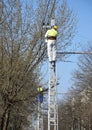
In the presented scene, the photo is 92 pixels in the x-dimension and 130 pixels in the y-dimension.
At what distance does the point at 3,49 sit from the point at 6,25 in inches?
43.0

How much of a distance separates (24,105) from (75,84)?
5391cm

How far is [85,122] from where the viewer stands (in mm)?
82938

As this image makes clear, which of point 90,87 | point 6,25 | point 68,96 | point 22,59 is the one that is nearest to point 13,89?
point 22,59

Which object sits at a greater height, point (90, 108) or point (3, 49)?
point (90, 108)

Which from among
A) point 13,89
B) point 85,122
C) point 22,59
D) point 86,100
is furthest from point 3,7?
point 85,122

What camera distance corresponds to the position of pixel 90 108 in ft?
241

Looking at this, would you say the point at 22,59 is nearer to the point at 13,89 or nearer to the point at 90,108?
the point at 13,89

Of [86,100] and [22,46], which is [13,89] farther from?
[86,100]

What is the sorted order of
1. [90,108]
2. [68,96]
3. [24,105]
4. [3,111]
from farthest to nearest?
[68,96] → [90,108] → [24,105] → [3,111]

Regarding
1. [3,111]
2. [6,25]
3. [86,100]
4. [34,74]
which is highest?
[86,100]

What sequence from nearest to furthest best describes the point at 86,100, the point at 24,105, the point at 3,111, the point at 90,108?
the point at 3,111, the point at 24,105, the point at 90,108, the point at 86,100

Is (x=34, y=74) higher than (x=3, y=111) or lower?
higher

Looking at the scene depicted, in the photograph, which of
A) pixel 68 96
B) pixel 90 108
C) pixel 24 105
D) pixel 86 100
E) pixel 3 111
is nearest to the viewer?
pixel 3 111

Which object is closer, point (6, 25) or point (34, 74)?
point (6, 25)
